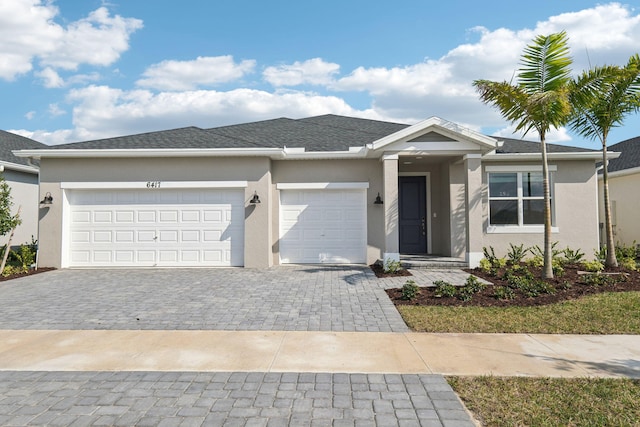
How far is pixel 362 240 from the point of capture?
40.2 ft

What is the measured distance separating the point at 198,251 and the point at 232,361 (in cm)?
793

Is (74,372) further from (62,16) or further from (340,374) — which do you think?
(62,16)

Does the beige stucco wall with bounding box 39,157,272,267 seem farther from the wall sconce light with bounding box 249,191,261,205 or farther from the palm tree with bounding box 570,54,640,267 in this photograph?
the palm tree with bounding box 570,54,640,267

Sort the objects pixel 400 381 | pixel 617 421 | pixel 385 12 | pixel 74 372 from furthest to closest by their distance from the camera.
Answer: pixel 385 12 → pixel 74 372 → pixel 400 381 → pixel 617 421

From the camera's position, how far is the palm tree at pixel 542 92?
863 centimetres

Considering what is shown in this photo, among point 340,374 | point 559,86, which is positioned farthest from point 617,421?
point 559,86

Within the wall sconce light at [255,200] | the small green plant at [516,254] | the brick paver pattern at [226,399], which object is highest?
the wall sconce light at [255,200]

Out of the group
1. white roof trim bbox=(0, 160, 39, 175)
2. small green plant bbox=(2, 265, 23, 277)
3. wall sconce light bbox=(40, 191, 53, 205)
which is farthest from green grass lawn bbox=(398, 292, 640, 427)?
white roof trim bbox=(0, 160, 39, 175)

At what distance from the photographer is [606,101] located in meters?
10.2

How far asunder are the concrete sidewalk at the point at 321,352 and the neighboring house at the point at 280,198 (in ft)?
19.6

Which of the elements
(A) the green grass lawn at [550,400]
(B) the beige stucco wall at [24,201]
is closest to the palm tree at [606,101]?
(A) the green grass lawn at [550,400]

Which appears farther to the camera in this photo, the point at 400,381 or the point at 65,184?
the point at 65,184

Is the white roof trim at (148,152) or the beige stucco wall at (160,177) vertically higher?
the white roof trim at (148,152)

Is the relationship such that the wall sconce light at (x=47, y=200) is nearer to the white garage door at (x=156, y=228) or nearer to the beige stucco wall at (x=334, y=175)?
the white garage door at (x=156, y=228)
